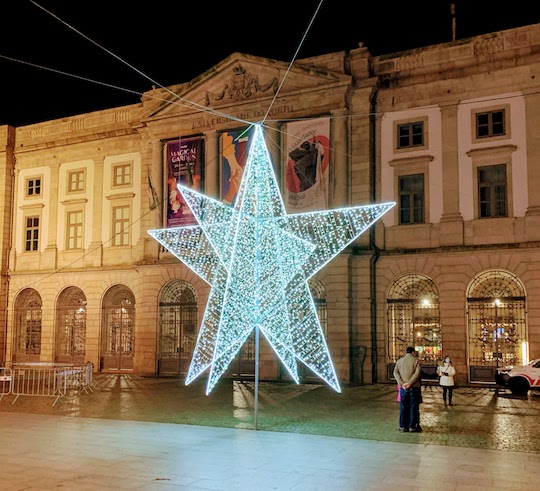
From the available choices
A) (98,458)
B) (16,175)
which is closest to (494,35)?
(98,458)

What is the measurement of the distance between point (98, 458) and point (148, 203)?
790 inches

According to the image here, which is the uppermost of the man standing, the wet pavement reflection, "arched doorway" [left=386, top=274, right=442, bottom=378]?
"arched doorway" [left=386, top=274, right=442, bottom=378]

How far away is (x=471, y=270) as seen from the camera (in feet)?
77.4

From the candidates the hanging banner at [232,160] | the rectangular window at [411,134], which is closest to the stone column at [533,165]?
the rectangular window at [411,134]

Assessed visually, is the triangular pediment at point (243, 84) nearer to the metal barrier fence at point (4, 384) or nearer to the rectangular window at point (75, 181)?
Answer: the rectangular window at point (75, 181)

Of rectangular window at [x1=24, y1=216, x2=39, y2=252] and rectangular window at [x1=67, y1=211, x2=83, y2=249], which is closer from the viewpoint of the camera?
rectangular window at [x1=67, y1=211, x2=83, y2=249]

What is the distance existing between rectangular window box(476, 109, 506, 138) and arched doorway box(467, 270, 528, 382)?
5057mm

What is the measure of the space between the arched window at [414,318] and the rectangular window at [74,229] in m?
15.6

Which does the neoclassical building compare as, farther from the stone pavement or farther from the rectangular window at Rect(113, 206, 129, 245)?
the stone pavement

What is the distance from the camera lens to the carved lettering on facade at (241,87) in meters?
27.2

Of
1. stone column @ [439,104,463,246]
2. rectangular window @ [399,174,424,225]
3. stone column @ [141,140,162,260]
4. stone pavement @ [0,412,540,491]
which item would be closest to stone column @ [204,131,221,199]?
stone column @ [141,140,162,260]

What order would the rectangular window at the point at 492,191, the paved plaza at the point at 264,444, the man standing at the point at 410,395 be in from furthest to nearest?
the rectangular window at the point at 492,191 → the man standing at the point at 410,395 → the paved plaza at the point at 264,444

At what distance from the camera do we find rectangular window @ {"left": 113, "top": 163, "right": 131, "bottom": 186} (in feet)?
101

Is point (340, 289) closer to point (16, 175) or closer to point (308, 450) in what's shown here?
point (308, 450)
